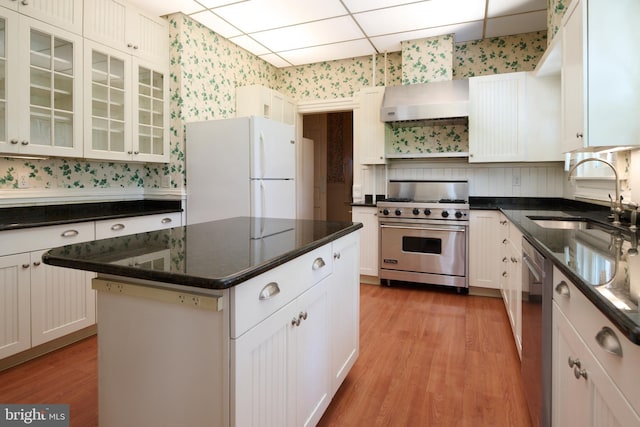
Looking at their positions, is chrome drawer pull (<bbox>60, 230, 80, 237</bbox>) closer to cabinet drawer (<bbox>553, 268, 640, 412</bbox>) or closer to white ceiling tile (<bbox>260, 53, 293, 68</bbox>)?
cabinet drawer (<bbox>553, 268, 640, 412</bbox>)

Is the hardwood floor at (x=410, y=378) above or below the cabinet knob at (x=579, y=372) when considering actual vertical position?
below

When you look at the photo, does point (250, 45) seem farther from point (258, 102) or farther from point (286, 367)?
point (286, 367)

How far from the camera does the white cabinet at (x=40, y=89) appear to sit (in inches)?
93.3

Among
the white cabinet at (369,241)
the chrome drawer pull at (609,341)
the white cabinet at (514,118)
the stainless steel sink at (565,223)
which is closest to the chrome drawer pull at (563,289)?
the chrome drawer pull at (609,341)

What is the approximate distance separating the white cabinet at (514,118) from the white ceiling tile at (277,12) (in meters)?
1.58

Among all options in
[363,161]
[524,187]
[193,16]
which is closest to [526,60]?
[524,187]

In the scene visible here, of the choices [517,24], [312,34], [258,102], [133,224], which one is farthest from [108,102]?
[517,24]

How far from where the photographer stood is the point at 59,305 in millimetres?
2428

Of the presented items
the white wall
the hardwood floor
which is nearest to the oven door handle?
the white wall

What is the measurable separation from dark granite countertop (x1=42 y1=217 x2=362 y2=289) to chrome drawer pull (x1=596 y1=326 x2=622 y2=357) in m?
0.87

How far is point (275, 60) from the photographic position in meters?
4.70

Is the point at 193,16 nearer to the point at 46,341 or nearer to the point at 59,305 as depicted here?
the point at 59,305

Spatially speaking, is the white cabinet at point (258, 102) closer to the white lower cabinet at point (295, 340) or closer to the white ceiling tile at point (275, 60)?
the white ceiling tile at point (275, 60)

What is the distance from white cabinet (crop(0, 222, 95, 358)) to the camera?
2.16 m
